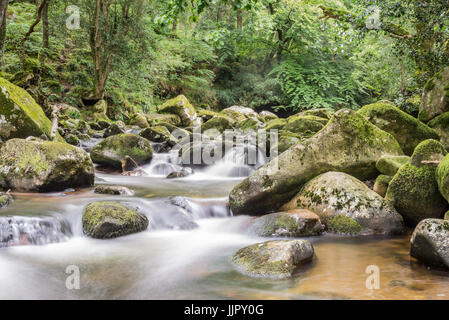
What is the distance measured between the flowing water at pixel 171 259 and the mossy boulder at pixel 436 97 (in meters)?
4.54

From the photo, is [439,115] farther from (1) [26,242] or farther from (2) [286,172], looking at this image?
(1) [26,242]

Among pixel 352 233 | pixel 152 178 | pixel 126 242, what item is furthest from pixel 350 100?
pixel 126 242

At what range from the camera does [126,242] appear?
4664 millimetres

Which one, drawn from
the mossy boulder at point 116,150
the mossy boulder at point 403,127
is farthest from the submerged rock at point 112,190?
the mossy boulder at point 403,127

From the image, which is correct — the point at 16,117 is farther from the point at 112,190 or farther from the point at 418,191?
the point at 418,191

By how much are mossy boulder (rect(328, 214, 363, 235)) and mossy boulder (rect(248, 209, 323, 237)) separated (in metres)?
0.22

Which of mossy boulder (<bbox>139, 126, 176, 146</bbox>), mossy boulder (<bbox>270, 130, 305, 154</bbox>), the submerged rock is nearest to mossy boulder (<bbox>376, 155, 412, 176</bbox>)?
mossy boulder (<bbox>270, 130, 305, 154</bbox>)

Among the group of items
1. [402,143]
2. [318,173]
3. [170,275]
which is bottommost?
[170,275]

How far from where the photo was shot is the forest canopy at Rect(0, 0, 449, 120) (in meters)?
7.55

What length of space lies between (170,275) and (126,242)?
111 centimetres

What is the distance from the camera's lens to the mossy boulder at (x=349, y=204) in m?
4.92

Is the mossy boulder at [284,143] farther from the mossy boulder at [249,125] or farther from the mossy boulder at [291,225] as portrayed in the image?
the mossy boulder at [249,125]
